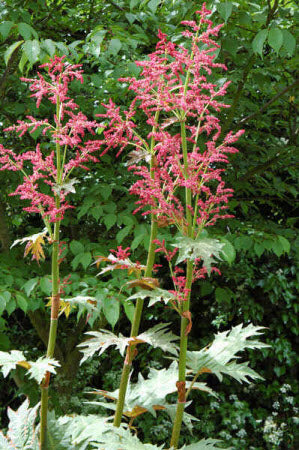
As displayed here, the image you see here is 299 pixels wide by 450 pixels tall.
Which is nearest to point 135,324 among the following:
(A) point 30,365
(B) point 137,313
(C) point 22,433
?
(B) point 137,313

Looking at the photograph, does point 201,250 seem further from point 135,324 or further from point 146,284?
point 135,324

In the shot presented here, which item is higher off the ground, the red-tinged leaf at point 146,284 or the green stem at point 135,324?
the red-tinged leaf at point 146,284

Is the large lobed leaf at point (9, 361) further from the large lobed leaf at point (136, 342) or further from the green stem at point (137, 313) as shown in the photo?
the green stem at point (137, 313)

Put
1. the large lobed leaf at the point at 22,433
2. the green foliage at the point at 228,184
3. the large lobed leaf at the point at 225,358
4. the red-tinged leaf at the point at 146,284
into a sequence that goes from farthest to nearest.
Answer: the green foliage at the point at 228,184
the large lobed leaf at the point at 22,433
the large lobed leaf at the point at 225,358
the red-tinged leaf at the point at 146,284

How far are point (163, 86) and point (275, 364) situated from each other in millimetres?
3898

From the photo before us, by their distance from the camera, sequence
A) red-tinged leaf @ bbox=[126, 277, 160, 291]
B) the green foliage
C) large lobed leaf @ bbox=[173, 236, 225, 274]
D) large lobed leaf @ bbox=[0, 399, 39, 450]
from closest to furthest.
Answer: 1. large lobed leaf @ bbox=[173, 236, 225, 274]
2. red-tinged leaf @ bbox=[126, 277, 160, 291]
3. large lobed leaf @ bbox=[0, 399, 39, 450]
4. the green foliage

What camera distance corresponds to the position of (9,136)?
3629 mm

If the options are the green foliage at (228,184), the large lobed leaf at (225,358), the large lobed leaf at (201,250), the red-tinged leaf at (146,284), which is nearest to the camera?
the large lobed leaf at (201,250)

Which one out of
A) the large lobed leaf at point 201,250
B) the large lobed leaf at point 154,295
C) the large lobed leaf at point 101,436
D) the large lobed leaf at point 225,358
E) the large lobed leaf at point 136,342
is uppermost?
the large lobed leaf at point 201,250

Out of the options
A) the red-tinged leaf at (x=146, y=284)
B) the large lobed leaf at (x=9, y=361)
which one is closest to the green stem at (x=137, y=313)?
the red-tinged leaf at (x=146, y=284)

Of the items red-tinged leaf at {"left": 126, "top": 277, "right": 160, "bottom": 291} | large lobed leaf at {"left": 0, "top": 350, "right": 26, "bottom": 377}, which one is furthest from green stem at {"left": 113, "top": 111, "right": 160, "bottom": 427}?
Answer: large lobed leaf at {"left": 0, "top": 350, "right": 26, "bottom": 377}

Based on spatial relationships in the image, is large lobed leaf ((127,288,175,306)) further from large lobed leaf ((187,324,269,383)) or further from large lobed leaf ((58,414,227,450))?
large lobed leaf ((58,414,227,450))

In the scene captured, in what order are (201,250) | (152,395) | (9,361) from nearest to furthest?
(201,250) → (9,361) → (152,395)

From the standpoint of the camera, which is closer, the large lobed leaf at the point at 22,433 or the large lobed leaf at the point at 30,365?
the large lobed leaf at the point at 30,365
